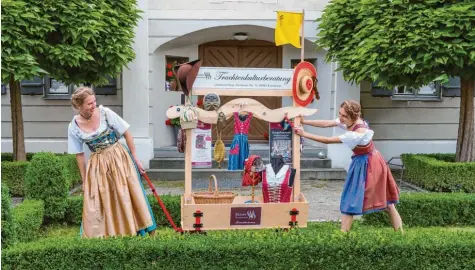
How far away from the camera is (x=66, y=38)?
30.8 ft

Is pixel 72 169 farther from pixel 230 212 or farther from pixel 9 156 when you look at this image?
pixel 230 212

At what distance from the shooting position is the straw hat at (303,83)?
20.4ft

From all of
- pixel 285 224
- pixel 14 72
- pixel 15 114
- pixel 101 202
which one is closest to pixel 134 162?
pixel 101 202

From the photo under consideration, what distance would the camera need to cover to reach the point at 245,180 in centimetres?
624

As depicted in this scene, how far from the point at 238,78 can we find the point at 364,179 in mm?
1962

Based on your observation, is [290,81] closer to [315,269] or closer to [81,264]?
[315,269]

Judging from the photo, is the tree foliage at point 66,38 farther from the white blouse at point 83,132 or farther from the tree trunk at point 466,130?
the tree trunk at point 466,130

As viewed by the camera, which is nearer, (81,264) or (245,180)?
(81,264)

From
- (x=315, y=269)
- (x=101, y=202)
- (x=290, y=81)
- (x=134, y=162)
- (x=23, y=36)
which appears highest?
(x=23, y=36)

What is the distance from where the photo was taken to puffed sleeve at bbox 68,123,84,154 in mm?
5352

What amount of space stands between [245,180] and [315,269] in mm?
1819

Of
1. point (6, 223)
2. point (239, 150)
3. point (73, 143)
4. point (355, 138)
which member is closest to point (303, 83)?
point (355, 138)

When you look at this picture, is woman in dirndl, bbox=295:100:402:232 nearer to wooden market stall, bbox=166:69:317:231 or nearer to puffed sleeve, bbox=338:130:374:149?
puffed sleeve, bbox=338:130:374:149

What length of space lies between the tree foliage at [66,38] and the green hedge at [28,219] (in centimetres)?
275
